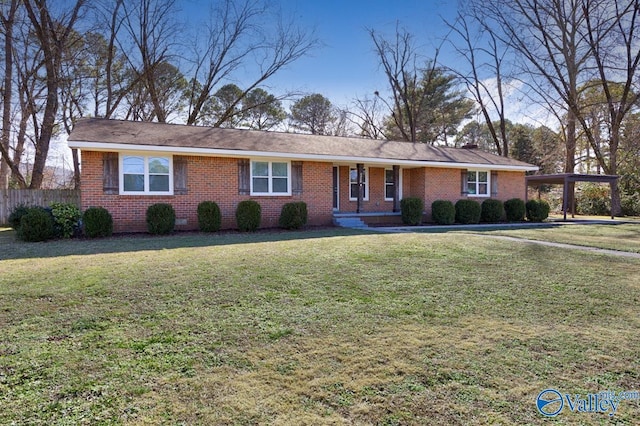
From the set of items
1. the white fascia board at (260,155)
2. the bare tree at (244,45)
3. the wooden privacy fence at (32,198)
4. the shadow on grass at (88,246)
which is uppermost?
the bare tree at (244,45)

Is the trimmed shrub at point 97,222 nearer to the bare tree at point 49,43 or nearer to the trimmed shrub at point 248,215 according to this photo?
the trimmed shrub at point 248,215

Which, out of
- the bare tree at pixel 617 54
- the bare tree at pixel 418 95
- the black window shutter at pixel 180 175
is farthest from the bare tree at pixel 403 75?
the black window shutter at pixel 180 175

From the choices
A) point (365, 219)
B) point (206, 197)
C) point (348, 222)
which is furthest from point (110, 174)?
point (365, 219)

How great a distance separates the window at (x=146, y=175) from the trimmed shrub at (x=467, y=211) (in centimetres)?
1073

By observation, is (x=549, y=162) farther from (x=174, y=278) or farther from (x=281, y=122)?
(x=174, y=278)

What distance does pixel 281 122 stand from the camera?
28328mm

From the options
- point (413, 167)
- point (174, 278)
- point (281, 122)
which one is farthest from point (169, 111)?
point (174, 278)

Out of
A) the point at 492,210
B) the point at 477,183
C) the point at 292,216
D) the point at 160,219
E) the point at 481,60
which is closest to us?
the point at 160,219

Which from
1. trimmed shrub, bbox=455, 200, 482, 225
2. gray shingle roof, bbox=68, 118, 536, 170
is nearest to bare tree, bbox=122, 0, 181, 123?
gray shingle roof, bbox=68, 118, 536, 170

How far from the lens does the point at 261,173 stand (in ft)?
42.9

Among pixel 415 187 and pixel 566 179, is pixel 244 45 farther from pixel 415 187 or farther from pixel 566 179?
pixel 566 179

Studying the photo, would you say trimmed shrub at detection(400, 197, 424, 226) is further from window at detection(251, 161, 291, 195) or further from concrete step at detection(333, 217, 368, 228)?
window at detection(251, 161, 291, 195)

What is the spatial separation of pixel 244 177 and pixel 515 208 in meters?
11.6

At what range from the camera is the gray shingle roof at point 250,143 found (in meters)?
11.4
